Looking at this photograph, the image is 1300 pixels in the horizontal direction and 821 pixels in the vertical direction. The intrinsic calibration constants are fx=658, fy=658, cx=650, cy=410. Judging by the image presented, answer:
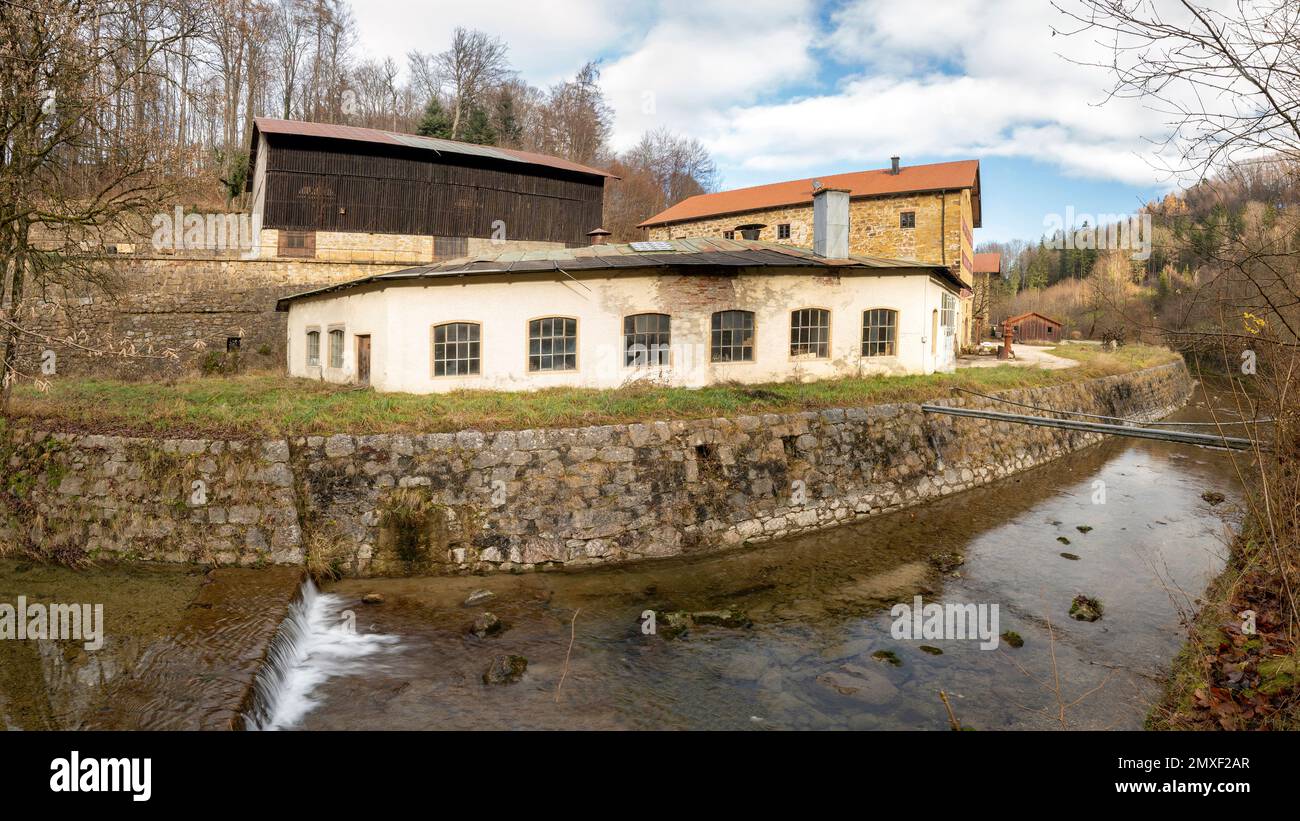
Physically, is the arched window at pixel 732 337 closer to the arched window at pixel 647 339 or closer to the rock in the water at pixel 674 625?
the arched window at pixel 647 339

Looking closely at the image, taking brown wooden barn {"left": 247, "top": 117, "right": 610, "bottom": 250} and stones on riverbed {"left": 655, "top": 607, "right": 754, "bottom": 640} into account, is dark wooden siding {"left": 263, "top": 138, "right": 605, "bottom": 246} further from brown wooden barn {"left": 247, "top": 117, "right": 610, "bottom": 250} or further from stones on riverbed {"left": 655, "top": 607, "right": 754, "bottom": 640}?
stones on riverbed {"left": 655, "top": 607, "right": 754, "bottom": 640}

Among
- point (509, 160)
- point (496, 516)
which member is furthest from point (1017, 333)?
point (496, 516)

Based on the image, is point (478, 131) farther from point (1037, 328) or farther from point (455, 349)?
point (1037, 328)

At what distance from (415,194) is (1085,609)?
28412 millimetres

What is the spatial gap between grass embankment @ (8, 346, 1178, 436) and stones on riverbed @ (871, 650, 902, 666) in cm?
581

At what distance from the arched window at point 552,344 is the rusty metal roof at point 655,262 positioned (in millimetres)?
1236

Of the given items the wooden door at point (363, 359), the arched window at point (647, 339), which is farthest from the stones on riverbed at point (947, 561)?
the wooden door at point (363, 359)

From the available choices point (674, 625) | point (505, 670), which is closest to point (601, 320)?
point (674, 625)

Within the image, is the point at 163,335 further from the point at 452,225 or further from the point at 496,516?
the point at 496,516

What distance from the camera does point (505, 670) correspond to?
24.5ft

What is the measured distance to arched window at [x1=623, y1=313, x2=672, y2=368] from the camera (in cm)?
1616

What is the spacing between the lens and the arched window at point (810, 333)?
17.1m
